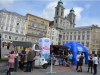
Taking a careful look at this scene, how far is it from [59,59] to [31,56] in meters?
7.68

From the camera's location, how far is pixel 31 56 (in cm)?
1162

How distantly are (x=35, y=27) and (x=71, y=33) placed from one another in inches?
1015

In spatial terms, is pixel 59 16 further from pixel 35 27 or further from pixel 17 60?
pixel 17 60

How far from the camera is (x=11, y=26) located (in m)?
56.8

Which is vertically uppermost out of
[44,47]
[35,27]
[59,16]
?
[59,16]

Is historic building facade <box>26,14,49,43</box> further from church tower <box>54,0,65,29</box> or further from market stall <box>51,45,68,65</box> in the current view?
market stall <box>51,45,68,65</box>

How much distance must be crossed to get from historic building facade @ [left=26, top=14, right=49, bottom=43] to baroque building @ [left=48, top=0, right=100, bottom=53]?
22.4ft

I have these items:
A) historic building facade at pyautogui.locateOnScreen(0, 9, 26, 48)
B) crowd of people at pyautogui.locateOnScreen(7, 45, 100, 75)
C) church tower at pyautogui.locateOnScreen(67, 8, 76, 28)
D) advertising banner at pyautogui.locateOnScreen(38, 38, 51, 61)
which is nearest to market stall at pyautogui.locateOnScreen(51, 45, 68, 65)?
advertising banner at pyautogui.locateOnScreen(38, 38, 51, 61)

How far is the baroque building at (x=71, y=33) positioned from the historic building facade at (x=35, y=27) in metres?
6.82

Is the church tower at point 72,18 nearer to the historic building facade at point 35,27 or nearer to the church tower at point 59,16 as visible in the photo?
the church tower at point 59,16

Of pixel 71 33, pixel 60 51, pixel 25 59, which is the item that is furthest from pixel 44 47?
pixel 71 33

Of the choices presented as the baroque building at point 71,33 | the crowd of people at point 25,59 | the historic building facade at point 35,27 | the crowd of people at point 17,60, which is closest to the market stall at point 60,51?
the crowd of people at point 25,59

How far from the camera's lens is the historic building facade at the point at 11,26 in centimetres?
5350

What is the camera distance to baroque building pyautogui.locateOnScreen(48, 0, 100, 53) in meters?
73.7
